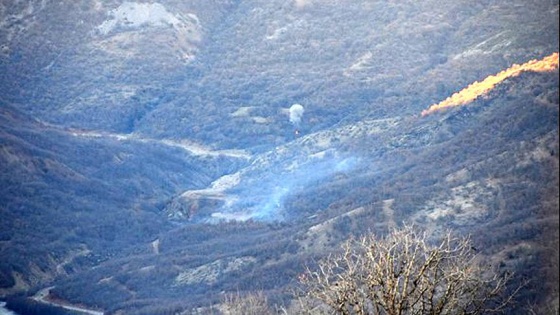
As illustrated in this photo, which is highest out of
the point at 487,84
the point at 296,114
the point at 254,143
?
the point at 296,114

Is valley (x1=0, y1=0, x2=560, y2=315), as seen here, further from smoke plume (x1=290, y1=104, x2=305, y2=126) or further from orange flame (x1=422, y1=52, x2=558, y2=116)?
smoke plume (x1=290, y1=104, x2=305, y2=126)

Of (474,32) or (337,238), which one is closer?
(337,238)

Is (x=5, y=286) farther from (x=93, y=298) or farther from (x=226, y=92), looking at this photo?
(x=226, y=92)

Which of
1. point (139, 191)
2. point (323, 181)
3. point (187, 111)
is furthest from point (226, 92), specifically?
point (323, 181)

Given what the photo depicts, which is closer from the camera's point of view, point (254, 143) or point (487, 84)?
point (487, 84)

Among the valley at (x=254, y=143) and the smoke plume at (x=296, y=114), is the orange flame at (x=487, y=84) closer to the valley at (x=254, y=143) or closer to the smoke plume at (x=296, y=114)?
the valley at (x=254, y=143)

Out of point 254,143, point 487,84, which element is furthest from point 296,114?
point 487,84

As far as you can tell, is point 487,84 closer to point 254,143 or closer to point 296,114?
Answer: point 296,114

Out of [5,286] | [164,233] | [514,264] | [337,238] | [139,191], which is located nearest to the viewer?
[514,264]
